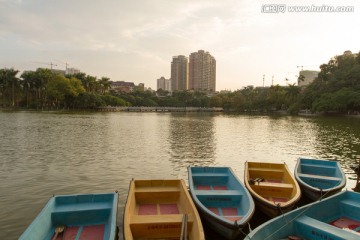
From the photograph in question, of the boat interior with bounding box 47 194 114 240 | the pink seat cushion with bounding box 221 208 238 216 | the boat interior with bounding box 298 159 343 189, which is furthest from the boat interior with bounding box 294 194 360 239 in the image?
the boat interior with bounding box 47 194 114 240

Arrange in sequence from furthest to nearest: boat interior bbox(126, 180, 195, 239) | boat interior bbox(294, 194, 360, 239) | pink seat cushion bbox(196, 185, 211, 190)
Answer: pink seat cushion bbox(196, 185, 211, 190)
boat interior bbox(126, 180, 195, 239)
boat interior bbox(294, 194, 360, 239)

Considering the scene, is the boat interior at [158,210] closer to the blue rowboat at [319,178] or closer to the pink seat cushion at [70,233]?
the pink seat cushion at [70,233]

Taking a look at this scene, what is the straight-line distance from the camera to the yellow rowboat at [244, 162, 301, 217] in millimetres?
11086

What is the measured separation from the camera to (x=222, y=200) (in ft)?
39.4

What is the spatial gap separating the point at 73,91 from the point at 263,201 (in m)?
113

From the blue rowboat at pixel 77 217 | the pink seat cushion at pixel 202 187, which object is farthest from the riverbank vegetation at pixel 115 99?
the blue rowboat at pixel 77 217

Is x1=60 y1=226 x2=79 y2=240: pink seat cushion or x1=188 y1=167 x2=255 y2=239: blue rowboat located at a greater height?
x1=188 y1=167 x2=255 y2=239: blue rowboat

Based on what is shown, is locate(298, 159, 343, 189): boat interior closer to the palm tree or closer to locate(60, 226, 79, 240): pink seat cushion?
locate(60, 226, 79, 240): pink seat cushion

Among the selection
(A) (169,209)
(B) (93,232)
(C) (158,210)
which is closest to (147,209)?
(C) (158,210)

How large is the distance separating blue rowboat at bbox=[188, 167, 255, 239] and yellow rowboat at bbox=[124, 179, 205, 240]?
0.73 m

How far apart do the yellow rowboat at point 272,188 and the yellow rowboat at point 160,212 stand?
10.6 ft

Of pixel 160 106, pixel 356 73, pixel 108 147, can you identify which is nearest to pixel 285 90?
pixel 356 73

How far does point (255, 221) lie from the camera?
11.9m

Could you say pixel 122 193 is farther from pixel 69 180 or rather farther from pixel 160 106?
pixel 160 106
